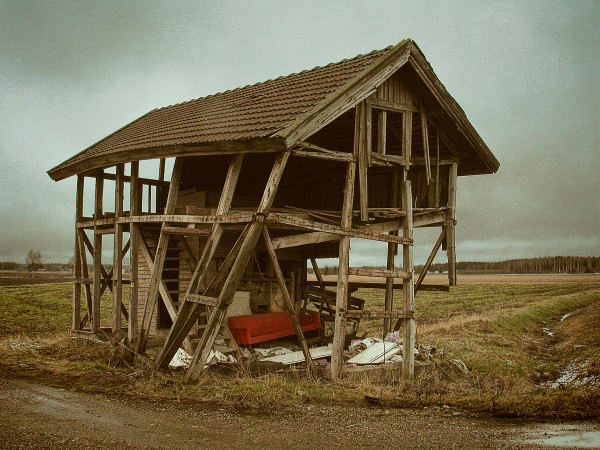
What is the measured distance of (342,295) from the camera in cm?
1012

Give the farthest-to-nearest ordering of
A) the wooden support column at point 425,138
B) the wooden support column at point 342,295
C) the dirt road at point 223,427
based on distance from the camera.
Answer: the wooden support column at point 425,138 → the wooden support column at point 342,295 → the dirt road at point 223,427

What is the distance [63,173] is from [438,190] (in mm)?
9656

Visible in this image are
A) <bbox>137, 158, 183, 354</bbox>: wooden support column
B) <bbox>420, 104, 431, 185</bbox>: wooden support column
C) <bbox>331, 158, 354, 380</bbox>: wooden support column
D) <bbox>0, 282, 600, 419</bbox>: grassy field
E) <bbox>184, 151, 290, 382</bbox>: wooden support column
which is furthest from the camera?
<bbox>420, 104, 431, 185</bbox>: wooden support column

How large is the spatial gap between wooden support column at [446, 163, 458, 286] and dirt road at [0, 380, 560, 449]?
583 cm

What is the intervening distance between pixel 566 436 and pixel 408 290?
5.39 m

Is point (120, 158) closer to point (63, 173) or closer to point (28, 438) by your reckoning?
point (63, 173)

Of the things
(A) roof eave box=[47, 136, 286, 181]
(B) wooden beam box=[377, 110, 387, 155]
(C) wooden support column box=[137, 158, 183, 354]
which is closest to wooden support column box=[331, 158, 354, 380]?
(B) wooden beam box=[377, 110, 387, 155]

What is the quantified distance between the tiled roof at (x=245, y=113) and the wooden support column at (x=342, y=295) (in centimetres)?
175

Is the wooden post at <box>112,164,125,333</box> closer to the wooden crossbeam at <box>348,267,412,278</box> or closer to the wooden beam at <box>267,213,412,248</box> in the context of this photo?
the wooden beam at <box>267,213,412,248</box>

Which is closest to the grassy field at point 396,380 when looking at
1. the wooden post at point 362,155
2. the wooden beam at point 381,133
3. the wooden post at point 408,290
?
the wooden post at point 408,290

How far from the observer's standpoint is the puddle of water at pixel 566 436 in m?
6.00

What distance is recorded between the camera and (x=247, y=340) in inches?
481

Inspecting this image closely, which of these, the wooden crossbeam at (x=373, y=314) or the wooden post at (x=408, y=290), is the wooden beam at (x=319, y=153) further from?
the wooden crossbeam at (x=373, y=314)

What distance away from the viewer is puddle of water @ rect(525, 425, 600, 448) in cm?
600
